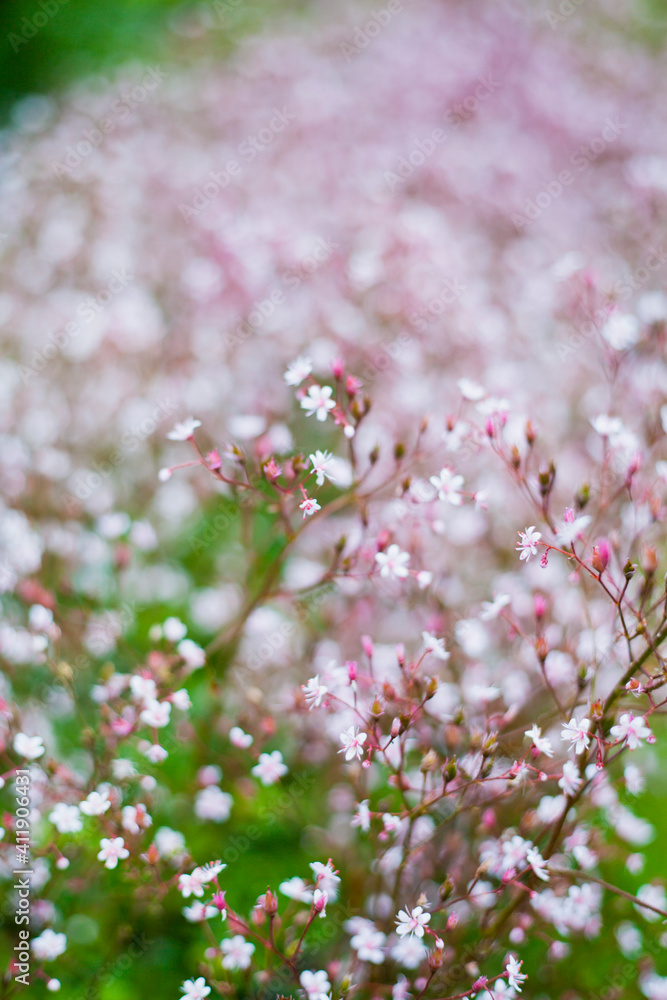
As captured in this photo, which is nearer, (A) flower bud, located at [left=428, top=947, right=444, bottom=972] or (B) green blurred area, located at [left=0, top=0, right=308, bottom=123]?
(A) flower bud, located at [left=428, top=947, right=444, bottom=972]

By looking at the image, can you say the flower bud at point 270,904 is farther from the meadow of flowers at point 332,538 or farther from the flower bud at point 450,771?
the flower bud at point 450,771

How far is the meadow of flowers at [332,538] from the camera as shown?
1522 millimetres

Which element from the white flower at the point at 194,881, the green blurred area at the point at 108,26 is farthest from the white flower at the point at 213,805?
the green blurred area at the point at 108,26

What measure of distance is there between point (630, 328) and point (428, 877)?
152 cm

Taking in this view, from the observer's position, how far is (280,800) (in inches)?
80.3

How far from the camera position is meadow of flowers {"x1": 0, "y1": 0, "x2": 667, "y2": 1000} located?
1.52m

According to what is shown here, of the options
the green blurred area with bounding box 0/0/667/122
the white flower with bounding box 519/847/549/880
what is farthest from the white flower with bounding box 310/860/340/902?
the green blurred area with bounding box 0/0/667/122

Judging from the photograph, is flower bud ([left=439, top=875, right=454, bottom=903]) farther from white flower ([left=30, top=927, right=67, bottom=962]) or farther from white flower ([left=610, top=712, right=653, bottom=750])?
white flower ([left=30, top=927, right=67, bottom=962])

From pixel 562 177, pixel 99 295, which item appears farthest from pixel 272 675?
pixel 562 177

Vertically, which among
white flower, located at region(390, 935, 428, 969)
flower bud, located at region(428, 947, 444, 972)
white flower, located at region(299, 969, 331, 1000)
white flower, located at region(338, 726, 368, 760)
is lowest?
white flower, located at region(390, 935, 428, 969)

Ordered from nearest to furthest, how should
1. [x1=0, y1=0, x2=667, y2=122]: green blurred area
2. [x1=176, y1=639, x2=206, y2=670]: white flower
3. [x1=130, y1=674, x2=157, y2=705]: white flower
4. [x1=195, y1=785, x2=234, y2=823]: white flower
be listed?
[x1=130, y1=674, x2=157, y2=705]: white flower, [x1=176, y1=639, x2=206, y2=670]: white flower, [x1=195, y1=785, x2=234, y2=823]: white flower, [x1=0, y1=0, x2=667, y2=122]: green blurred area

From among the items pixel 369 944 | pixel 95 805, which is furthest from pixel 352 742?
pixel 95 805

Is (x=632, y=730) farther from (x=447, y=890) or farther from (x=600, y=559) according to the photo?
(x=447, y=890)

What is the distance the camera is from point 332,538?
2.56m
